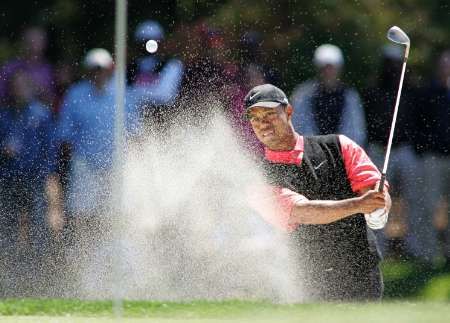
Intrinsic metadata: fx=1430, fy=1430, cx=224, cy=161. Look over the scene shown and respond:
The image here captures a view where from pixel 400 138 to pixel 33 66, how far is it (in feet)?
7.91

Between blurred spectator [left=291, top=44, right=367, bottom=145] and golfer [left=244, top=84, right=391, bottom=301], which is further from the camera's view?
blurred spectator [left=291, top=44, right=367, bottom=145]

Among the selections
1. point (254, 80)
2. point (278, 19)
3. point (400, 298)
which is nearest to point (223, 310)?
point (400, 298)

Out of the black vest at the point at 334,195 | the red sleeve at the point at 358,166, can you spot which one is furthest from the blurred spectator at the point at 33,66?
the red sleeve at the point at 358,166

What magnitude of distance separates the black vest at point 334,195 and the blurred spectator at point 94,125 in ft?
5.35

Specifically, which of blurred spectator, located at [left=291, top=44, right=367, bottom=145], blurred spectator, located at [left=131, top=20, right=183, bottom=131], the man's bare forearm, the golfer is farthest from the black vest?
blurred spectator, located at [left=131, top=20, right=183, bottom=131]

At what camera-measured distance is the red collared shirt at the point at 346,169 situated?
7.16 metres

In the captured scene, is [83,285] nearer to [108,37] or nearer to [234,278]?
[234,278]

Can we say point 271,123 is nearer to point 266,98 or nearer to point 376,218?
point 266,98

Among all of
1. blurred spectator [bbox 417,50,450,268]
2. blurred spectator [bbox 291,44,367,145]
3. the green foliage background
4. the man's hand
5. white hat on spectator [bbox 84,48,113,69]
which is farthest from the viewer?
the green foliage background

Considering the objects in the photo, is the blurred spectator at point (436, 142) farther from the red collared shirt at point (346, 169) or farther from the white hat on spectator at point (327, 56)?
the red collared shirt at point (346, 169)

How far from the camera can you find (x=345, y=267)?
24.0 feet

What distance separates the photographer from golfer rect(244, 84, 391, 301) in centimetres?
716

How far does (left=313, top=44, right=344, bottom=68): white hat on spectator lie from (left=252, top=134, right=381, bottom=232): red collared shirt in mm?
1481

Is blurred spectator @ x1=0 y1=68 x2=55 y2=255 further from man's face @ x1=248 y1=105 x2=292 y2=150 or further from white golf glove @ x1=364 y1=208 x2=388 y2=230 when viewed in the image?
white golf glove @ x1=364 y1=208 x2=388 y2=230
